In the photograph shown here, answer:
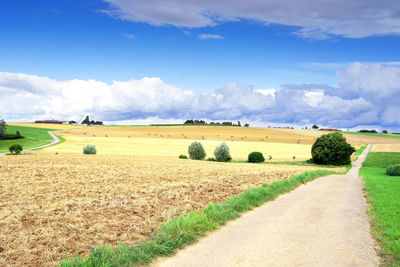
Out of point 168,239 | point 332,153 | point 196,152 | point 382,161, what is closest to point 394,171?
point 332,153

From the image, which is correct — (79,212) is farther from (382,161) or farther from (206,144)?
(206,144)

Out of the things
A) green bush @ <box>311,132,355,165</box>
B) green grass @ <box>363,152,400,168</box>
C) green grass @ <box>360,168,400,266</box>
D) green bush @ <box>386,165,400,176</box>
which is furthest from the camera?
green bush @ <box>311,132,355,165</box>

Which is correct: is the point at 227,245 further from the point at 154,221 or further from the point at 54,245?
the point at 54,245

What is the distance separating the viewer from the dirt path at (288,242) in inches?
357

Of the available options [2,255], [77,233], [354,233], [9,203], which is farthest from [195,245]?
[9,203]

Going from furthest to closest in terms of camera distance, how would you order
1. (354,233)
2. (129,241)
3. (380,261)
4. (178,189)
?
(178,189)
(354,233)
(129,241)
(380,261)

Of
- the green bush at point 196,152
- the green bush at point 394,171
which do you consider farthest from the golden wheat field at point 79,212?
the green bush at point 196,152

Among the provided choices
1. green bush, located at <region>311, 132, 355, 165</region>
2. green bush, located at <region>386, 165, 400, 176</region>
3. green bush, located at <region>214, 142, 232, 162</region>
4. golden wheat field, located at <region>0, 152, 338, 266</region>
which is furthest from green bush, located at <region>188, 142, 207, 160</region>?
golden wheat field, located at <region>0, 152, 338, 266</region>

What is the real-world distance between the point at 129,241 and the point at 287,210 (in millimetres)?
8854

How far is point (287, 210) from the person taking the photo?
53.4 ft

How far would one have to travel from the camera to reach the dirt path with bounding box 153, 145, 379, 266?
908 cm

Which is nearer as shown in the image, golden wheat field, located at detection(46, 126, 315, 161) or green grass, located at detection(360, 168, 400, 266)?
green grass, located at detection(360, 168, 400, 266)

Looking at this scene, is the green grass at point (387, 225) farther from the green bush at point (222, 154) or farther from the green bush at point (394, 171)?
the green bush at point (222, 154)

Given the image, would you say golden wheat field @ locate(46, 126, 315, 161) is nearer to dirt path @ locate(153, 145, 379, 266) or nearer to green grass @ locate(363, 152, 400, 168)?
green grass @ locate(363, 152, 400, 168)
